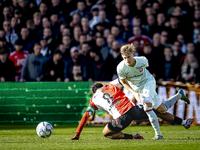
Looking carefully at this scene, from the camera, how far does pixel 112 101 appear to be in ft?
19.6

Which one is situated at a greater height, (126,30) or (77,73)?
(126,30)

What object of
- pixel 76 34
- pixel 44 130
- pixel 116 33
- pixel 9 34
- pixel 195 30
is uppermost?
pixel 9 34

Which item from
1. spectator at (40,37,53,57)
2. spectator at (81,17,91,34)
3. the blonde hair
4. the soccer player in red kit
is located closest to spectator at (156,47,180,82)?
spectator at (81,17,91,34)

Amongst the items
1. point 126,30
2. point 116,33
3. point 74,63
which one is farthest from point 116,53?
point 126,30

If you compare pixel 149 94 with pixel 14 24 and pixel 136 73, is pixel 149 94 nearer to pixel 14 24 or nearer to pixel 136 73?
pixel 136 73

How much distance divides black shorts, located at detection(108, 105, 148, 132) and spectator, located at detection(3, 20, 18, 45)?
6996mm

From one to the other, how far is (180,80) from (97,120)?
280 cm

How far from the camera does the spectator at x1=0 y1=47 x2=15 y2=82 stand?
416 inches

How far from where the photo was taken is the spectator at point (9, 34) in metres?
11.8

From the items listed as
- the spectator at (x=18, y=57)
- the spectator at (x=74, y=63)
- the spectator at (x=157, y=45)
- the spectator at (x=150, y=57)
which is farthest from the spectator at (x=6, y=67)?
the spectator at (x=157, y=45)

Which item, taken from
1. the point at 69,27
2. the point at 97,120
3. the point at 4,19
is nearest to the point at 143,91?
the point at 97,120

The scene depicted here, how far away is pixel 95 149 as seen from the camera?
4.82 metres

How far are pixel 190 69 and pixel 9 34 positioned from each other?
6303 mm

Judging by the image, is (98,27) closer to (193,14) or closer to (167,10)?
(167,10)
